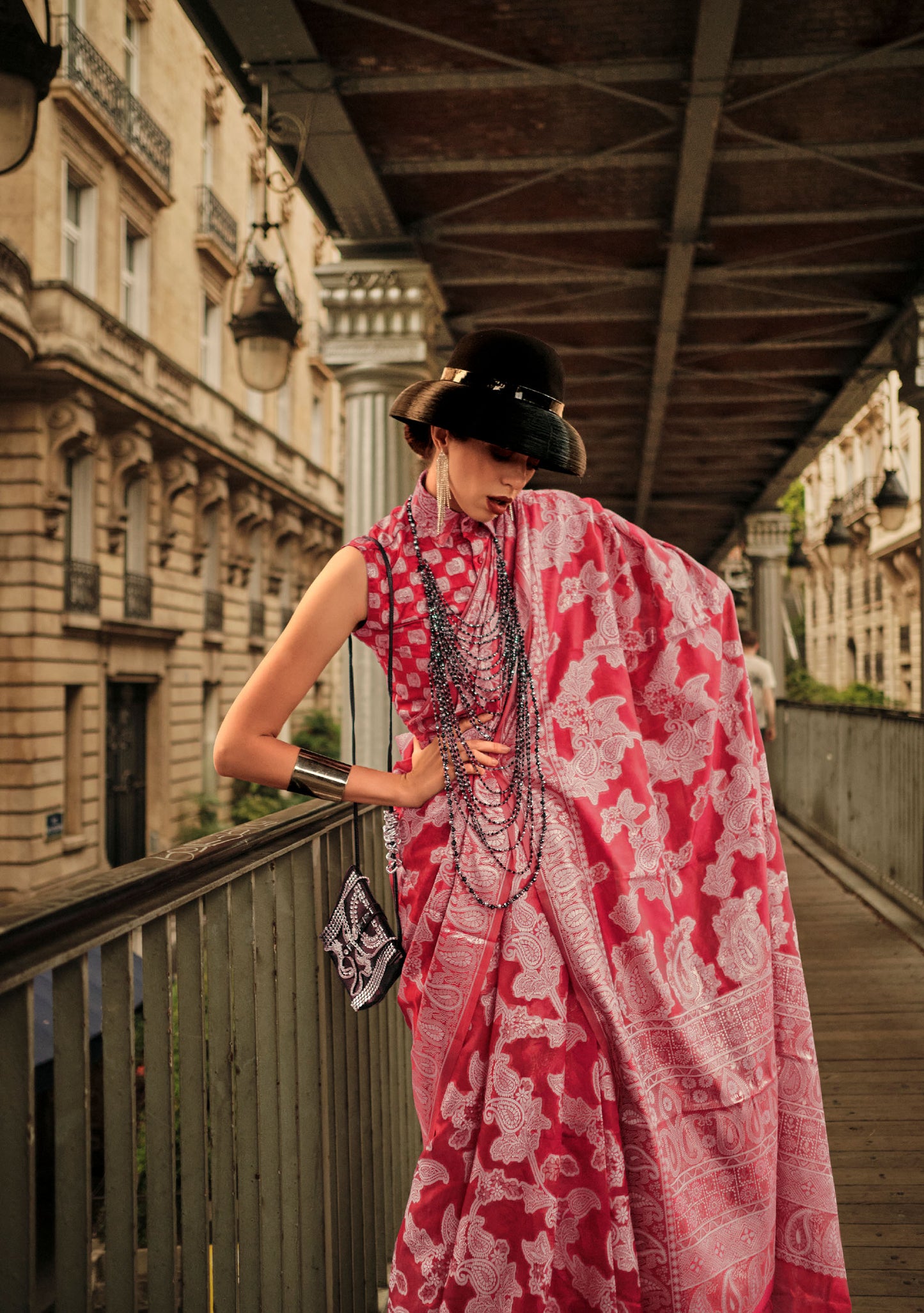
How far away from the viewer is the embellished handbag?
1.80 metres

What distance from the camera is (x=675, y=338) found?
25.3ft

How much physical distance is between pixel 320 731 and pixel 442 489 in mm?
25120

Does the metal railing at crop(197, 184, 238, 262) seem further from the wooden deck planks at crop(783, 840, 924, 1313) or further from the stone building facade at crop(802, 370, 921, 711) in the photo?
the wooden deck planks at crop(783, 840, 924, 1313)

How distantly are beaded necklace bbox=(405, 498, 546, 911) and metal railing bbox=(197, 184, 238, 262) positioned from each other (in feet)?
72.8

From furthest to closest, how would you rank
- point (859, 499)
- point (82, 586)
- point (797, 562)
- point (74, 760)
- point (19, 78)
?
point (859, 499) < point (82, 586) < point (74, 760) < point (797, 562) < point (19, 78)

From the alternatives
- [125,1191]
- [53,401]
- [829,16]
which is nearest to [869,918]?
[829,16]

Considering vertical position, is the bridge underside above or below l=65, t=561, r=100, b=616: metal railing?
above

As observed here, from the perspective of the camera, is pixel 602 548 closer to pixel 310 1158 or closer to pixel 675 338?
pixel 310 1158

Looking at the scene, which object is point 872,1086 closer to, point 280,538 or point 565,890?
point 565,890

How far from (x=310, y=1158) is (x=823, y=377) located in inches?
344

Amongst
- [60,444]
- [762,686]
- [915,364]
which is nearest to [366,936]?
[915,364]

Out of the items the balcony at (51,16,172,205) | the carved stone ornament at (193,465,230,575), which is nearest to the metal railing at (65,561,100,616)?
the carved stone ornament at (193,465,230,575)

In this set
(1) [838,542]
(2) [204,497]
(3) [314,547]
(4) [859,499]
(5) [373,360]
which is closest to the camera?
(5) [373,360]

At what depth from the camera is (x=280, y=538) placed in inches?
1077
